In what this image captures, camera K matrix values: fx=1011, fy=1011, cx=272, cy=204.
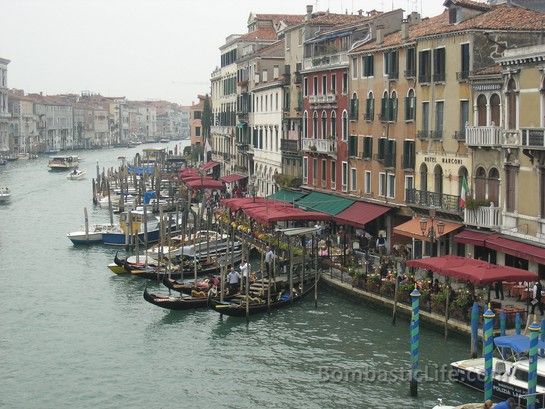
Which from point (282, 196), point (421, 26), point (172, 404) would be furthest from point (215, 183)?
point (172, 404)

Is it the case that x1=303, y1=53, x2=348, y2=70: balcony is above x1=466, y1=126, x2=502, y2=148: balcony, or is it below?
above

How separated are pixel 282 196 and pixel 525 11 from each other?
50.1 ft

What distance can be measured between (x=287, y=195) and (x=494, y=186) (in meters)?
15.4

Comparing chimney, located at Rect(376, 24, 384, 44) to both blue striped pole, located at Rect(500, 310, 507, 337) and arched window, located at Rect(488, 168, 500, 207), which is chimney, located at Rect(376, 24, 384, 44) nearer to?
arched window, located at Rect(488, 168, 500, 207)

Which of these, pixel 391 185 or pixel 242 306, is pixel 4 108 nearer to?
pixel 391 185

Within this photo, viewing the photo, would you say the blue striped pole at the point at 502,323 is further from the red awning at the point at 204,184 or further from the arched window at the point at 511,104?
the red awning at the point at 204,184

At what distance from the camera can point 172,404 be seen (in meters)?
18.3

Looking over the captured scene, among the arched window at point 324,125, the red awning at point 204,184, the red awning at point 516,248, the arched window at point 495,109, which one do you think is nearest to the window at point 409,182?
the arched window at point 495,109

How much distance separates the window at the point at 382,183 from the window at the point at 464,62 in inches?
237

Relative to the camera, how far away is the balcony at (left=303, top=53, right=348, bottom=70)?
3469cm

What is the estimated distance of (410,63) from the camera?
95.7 ft

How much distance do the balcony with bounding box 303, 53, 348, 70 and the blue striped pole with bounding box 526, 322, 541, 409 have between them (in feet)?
66.2

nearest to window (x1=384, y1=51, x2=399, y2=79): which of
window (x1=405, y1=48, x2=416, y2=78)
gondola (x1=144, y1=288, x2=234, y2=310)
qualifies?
window (x1=405, y1=48, x2=416, y2=78)

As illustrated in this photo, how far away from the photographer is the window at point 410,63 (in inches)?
1138
